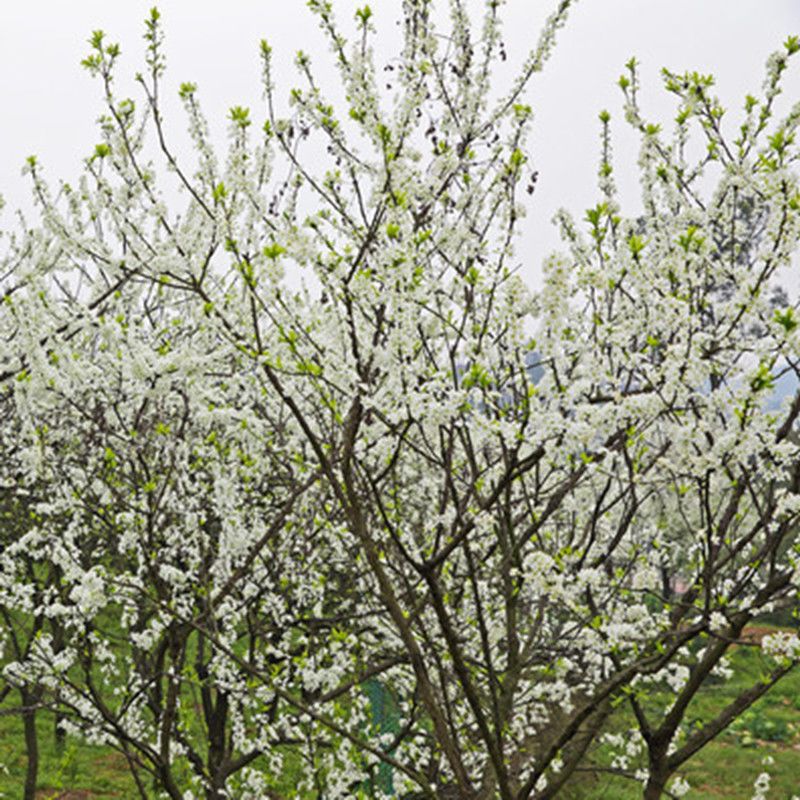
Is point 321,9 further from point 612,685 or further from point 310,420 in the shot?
point 612,685

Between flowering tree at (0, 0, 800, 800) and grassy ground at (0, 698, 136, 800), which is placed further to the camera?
grassy ground at (0, 698, 136, 800)

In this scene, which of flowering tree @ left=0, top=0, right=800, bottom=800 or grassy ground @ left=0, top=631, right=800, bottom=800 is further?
grassy ground @ left=0, top=631, right=800, bottom=800

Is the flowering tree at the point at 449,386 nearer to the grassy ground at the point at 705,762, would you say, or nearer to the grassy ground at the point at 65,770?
the grassy ground at the point at 705,762

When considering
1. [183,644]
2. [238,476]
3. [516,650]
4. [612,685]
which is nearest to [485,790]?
[516,650]

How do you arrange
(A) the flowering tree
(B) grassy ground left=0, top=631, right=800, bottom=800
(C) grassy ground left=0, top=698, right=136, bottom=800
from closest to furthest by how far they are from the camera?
(A) the flowering tree → (C) grassy ground left=0, top=698, right=136, bottom=800 → (B) grassy ground left=0, top=631, right=800, bottom=800

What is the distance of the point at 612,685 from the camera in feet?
10.3

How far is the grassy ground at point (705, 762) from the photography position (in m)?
11.6

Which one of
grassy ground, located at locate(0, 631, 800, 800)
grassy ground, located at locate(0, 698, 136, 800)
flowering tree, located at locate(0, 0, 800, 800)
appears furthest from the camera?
grassy ground, located at locate(0, 631, 800, 800)

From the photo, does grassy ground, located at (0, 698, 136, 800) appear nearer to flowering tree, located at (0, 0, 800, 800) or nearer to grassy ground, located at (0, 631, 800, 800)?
grassy ground, located at (0, 631, 800, 800)

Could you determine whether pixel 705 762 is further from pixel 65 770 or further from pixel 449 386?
pixel 449 386

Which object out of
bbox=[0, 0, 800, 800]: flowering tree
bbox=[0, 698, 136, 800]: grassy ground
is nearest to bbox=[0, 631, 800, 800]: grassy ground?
bbox=[0, 698, 136, 800]: grassy ground

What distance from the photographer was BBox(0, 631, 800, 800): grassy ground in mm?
11625

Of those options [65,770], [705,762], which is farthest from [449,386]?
[705,762]

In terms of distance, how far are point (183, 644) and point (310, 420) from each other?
173 cm
